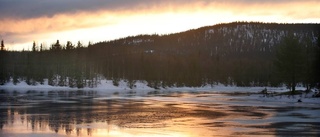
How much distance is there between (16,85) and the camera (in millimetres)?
129375

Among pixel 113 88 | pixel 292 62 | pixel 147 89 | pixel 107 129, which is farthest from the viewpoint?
pixel 113 88

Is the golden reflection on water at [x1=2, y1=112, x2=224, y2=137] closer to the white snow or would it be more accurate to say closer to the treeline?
the white snow

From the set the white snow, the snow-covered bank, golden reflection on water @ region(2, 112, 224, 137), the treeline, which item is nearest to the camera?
golden reflection on water @ region(2, 112, 224, 137)

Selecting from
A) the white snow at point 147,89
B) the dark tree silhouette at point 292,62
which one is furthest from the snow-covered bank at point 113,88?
the dark tree silhouette at point 292,62

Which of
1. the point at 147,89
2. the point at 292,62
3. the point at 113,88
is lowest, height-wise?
the point at 147,89

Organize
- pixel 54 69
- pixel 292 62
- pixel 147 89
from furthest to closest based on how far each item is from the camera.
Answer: pixel 54 69 → pixel 147 89 → pixel 292 62

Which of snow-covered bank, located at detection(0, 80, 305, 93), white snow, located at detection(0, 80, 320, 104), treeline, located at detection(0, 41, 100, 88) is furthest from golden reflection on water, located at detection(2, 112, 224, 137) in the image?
treeline, located at detection(0, 41, 100, 88)

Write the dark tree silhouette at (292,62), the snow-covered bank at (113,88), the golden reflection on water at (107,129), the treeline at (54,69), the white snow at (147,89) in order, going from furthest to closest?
1. the treeline at (54,69)
2. the snow-covered bank at (113,88)
3. the dark tree silhouette at (292,62)
4. the white snow at (147,89)
5. the golden reflection on water at (107,129)

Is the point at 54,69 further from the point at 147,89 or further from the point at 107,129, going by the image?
the point at 107,129

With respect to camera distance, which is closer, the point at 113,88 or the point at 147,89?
the point at 147,89

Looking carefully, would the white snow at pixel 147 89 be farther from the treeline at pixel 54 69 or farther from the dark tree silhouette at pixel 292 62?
the dark tree silhouette at pixel 292 62

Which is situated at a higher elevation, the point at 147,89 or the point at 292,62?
the point at 292,62

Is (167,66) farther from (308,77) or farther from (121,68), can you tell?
(308,77)

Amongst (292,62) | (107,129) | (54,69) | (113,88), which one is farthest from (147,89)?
(107,129)
